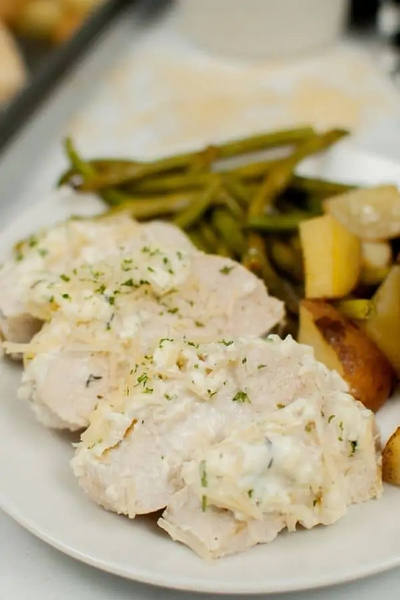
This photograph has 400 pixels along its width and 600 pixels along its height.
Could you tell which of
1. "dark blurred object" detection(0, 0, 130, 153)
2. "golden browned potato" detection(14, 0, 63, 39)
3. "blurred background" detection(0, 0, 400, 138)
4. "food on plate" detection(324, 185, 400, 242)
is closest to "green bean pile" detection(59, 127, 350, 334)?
"food on plate" detection(324, 185, 400, 242)

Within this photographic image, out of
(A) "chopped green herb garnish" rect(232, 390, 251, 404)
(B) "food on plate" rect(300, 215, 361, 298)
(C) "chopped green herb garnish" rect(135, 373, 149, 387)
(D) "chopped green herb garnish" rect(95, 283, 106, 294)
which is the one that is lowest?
(B) "food on plate" rect(300, 215, 361, 298)

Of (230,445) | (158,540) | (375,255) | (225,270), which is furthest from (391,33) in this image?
(158,540)

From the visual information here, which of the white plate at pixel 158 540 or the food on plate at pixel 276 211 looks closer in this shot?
the white plate at pixel 158 540

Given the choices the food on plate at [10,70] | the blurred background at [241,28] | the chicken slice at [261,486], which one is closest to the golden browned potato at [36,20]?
the blurred background at [241,28]

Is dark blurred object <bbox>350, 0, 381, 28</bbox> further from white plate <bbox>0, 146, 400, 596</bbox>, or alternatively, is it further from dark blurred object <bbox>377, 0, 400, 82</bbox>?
white plate <bbox>0, 146, 400, 596</bbox>

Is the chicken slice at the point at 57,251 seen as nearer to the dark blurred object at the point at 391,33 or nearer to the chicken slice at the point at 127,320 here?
the chicken slice at the point at 127,320

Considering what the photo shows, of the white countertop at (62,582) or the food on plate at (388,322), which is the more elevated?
the food on plate at (388,322)

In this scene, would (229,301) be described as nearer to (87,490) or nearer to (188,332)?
(188,332)

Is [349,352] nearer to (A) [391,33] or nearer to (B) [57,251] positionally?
(B) [57,251]
